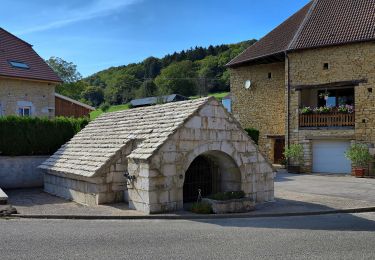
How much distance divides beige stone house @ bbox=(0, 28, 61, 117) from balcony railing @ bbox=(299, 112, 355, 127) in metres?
15.0

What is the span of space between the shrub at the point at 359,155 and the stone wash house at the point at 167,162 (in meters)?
10.8

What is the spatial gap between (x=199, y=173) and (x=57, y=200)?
15.3 ft

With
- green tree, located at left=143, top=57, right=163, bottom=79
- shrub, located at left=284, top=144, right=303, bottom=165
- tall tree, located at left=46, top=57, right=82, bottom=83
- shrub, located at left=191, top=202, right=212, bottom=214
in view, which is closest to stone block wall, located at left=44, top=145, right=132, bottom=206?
shrub, located at left=191, top=202, right=212, bottom=214

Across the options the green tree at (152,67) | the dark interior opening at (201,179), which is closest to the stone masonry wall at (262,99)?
the dark interior opening at (201,179)

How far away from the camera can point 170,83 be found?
71750 mm

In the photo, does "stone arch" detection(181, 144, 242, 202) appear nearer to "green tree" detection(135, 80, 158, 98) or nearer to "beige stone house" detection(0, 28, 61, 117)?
"beige stone house" detection(0, 28, 61, 117)

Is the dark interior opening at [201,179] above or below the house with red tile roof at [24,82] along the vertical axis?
below

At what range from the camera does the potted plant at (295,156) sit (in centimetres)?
2431

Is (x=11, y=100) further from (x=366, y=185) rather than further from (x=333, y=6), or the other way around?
(x=333, y=6)

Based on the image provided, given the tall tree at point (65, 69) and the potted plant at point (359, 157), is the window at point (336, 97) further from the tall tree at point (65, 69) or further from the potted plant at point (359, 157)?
the tall tree at point (65, 69)

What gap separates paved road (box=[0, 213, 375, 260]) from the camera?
6652 millimetres

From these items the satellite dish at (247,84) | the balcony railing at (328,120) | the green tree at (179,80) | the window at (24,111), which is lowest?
the balcony railing at (328,120)

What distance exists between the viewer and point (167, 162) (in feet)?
35.2

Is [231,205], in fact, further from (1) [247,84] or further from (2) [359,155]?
(1) [247,84]
